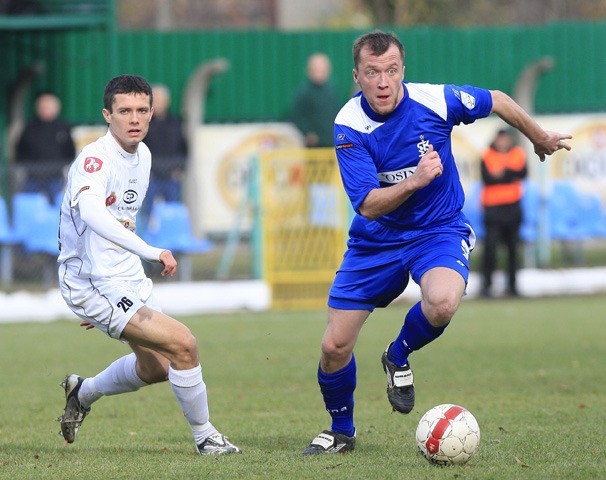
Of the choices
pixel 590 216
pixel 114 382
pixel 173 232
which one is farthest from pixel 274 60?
pixel 114 382

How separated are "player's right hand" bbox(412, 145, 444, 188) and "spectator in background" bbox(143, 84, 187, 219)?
9788 mm

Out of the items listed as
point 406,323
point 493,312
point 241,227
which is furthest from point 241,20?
point 406,323

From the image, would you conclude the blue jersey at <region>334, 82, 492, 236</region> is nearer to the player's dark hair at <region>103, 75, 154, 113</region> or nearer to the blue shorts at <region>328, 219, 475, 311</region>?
the blue shorts at <region>328, 219, 475, 311</region>

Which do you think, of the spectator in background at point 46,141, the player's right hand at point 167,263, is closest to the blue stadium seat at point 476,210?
the spectator in background at point 46,141

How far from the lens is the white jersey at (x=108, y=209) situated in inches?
275

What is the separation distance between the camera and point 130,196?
713 centimetres

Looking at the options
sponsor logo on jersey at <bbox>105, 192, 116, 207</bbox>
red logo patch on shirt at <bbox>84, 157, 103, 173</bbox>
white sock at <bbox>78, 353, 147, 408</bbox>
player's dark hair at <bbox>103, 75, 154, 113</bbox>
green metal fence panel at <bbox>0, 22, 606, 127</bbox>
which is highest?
green metal fence panel at <bbox>0, 22, 606, 127</bbox>

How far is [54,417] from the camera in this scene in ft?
29.1

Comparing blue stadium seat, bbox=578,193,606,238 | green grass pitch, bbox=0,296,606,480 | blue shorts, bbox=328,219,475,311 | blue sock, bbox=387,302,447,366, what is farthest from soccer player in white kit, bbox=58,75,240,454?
blue stadium seat, bbox=578,193,606,238

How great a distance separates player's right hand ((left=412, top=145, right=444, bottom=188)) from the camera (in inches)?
258

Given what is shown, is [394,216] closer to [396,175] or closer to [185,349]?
[396,175]

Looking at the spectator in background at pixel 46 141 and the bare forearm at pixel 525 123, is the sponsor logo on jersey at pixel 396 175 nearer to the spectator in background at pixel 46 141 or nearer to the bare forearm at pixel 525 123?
the bare forearm at pixel 525 123

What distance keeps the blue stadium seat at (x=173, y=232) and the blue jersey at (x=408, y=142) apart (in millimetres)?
9051

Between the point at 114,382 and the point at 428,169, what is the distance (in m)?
2.33
